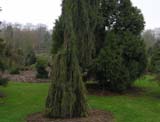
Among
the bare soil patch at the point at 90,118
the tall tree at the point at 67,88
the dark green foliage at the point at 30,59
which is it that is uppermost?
the dark green foliage at the point at 30,59

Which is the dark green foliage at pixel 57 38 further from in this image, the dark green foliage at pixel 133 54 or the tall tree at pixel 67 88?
the tall tree at pixel 67 88

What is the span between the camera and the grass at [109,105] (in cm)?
866

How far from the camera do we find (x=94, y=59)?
12680mm

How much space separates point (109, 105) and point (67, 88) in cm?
294

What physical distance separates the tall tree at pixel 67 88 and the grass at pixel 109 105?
1.12m

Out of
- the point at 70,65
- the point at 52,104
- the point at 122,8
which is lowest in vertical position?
the point at 52,104

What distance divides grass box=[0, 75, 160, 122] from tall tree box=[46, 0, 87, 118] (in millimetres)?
1121

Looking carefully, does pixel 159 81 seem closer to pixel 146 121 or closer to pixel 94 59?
pixel 94 59

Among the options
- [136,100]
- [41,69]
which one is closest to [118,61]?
[136,100]

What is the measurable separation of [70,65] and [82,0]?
2.68 meters

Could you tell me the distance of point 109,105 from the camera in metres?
10.5

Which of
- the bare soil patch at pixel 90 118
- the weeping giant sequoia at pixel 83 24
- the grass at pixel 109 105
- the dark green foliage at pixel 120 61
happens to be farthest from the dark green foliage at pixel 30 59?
the bare soil patch at pixel 90 118

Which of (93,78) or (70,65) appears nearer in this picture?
(70,65)

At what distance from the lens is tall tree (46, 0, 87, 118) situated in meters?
8.16
